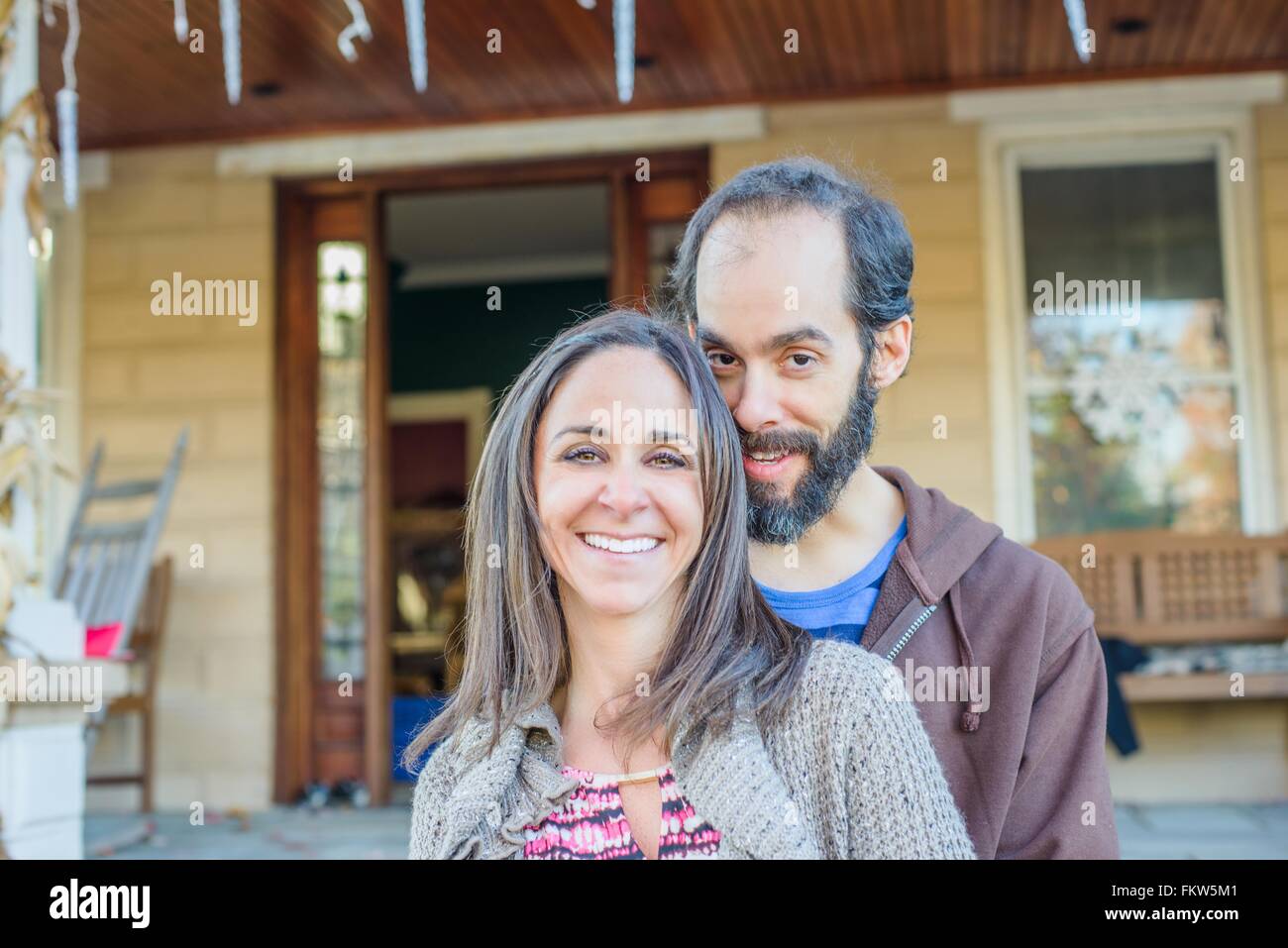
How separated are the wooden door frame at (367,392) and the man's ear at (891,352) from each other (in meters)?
3.96

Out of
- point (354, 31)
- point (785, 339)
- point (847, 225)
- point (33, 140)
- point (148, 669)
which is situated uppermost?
point (354, 31)

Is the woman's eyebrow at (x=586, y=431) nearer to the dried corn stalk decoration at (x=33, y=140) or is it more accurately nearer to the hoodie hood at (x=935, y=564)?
the hoodie hood at (x=935, y=564)

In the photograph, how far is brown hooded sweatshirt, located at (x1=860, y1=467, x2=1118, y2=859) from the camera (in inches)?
59.6

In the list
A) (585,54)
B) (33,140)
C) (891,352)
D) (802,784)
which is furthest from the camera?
(585,54)

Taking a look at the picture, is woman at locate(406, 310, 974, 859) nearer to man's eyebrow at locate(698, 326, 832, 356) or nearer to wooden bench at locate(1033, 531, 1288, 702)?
man's eyebrow at locate(698, 326, 832, 356)

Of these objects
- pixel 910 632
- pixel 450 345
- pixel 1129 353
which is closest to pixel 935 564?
pixel 910 632

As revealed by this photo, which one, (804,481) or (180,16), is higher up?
(180,16)

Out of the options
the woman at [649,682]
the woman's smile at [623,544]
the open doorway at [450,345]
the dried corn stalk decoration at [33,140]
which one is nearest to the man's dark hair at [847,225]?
the woman at [649,682]

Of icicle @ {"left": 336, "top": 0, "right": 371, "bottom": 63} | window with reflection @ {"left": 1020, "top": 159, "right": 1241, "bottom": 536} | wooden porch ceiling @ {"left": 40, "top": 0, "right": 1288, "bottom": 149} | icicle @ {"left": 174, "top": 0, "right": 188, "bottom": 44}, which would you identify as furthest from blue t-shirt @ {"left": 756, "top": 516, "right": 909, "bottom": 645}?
window with reflection @ {"left": 1020, "top": 159, "right": 1241, "bottom": 536}

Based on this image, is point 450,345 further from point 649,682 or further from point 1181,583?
point 649,682

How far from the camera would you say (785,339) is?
5.22 feet

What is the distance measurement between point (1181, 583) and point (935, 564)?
407 cm

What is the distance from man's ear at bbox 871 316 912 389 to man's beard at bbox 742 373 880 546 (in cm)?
7
